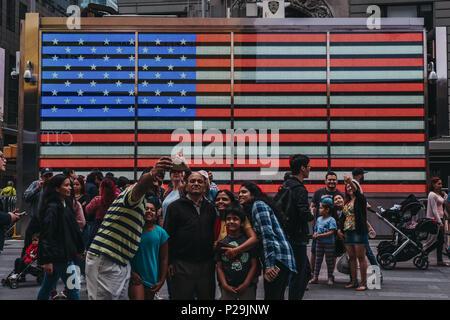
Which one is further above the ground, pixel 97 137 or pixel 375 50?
pixel 375 50

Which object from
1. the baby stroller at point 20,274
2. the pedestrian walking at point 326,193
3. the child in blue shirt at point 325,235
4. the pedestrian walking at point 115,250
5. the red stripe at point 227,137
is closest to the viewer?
the pedestrian walking at point 115,250

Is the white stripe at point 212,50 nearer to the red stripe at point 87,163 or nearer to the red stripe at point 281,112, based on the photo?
the red stripe at point 281,112

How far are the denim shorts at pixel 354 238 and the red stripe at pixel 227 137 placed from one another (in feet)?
20.5

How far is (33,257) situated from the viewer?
31.9 ft

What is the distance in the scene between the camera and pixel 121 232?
522cm

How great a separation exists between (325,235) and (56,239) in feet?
17.0

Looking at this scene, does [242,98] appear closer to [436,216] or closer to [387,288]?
[436,216]

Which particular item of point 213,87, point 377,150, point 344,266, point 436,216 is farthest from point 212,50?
point 344,266

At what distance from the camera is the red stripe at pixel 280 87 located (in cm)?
1583

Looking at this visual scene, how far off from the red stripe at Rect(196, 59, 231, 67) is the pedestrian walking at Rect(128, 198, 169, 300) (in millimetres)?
10852

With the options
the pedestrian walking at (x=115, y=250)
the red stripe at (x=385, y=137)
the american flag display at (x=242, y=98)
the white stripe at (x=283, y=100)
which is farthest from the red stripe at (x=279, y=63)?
the pedestrian walking at (x=115, y=250)

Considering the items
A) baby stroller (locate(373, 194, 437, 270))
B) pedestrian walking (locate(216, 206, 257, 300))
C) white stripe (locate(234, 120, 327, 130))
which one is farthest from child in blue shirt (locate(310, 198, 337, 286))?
white stripe (locate(234, 120, 327, 130))

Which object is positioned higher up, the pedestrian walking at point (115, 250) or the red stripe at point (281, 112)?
the red stripe at point (281, 112)
